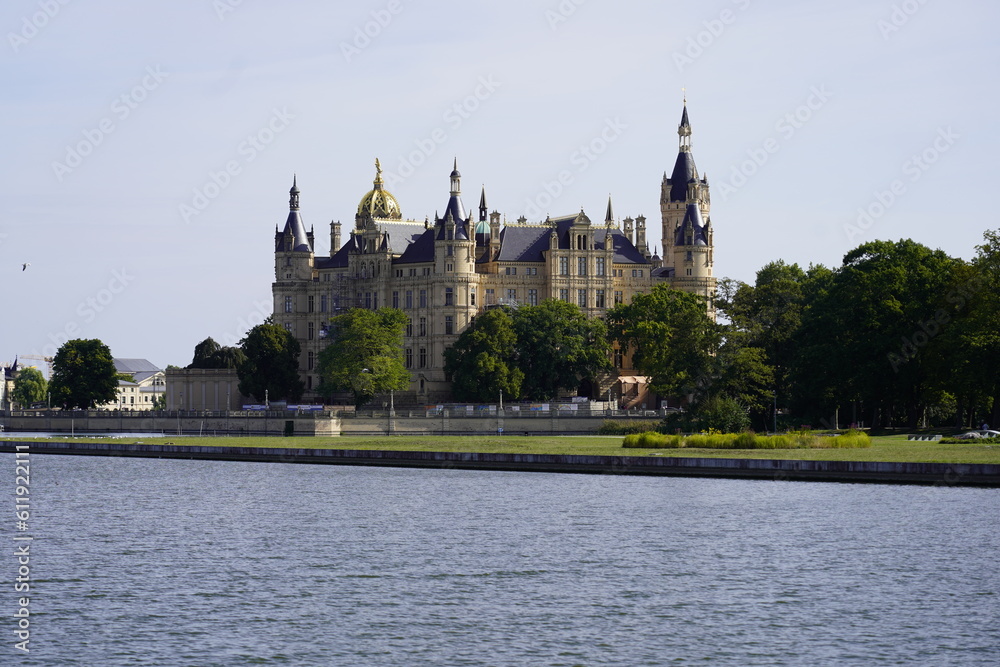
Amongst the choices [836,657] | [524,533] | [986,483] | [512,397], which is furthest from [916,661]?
[512,397]

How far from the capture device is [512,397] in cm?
12606

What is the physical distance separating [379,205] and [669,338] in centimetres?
5806

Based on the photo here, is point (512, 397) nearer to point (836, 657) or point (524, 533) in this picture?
point (524, 533)

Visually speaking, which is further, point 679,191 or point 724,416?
point 679,191

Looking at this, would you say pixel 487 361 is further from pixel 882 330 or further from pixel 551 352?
pixel 882 330

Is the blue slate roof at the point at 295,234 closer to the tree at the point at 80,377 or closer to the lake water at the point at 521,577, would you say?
the tree at the point at 80,377

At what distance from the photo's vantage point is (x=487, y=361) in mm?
125000

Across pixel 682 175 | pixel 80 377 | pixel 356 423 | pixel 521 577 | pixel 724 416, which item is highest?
pixel 682 175

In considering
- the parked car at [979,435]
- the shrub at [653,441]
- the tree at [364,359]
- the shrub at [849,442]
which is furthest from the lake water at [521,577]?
the tree at [364,359]

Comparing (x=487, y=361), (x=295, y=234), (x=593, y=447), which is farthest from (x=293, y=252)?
(x=593, y=447)

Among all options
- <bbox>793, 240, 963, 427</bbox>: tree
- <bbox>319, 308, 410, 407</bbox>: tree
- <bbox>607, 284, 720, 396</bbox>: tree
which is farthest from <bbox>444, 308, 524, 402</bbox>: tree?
<bbox>793, 240, 963, 427</bbox>: tree

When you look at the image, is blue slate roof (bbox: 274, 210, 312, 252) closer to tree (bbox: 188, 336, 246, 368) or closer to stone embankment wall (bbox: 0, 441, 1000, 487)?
tree (bbox: 188, 336, 246, 368)

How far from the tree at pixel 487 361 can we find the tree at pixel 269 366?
21234 millimetres

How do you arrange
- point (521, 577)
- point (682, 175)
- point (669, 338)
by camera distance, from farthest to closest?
1. point (682, 175)
2. point (669, 338)
3. point (521, 577)
